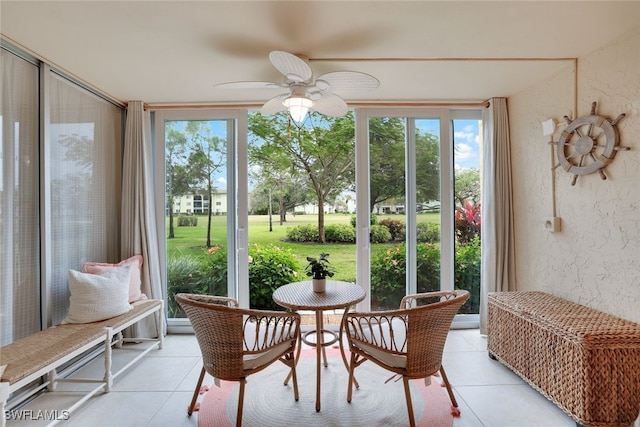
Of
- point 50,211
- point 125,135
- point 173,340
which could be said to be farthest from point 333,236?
point 50,211

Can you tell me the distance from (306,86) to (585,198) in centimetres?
219

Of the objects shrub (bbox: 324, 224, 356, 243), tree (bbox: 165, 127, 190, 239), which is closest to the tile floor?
tree (bbox: 165, 127, 190, 239)

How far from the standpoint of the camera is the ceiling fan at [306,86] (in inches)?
70.6

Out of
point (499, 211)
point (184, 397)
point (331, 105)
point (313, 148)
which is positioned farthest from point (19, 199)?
point (499, 211)

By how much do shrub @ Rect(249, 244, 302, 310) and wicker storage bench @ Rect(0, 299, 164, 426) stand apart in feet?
4.58

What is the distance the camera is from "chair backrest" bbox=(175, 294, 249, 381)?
5.47ft

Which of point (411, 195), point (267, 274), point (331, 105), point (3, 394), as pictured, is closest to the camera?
point (3, 394)

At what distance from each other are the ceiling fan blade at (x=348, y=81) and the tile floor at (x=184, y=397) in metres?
2.15

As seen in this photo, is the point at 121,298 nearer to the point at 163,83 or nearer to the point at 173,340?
the point at 173,340

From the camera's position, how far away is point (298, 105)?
2.07m

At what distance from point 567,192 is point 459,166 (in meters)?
1.02

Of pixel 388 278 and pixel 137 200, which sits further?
pixel 388 278

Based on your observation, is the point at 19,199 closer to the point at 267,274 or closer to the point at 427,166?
the point at 267,274

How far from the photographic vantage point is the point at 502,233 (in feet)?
9.80
